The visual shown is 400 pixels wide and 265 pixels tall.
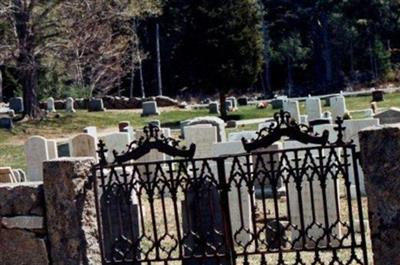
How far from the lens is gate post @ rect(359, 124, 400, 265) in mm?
6531

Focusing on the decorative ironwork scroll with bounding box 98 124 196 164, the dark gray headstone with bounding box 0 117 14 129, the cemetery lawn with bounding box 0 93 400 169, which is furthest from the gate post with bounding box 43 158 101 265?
the dark gray headstone with bounding box 0 117 14 129

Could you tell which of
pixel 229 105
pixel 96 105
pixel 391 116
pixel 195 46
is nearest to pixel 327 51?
pixel 229 105

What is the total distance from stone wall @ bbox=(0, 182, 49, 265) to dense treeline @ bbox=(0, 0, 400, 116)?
2636 cm

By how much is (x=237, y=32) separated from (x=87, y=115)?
695cm

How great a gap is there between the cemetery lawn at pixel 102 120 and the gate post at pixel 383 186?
22.2m

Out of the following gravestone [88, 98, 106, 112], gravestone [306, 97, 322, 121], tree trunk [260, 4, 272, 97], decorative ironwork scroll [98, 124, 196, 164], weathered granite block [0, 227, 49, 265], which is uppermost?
tree trunk [260, 4, 272, 97]

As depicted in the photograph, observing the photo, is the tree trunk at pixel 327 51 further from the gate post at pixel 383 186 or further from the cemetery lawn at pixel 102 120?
the gate post at pixel 383 186

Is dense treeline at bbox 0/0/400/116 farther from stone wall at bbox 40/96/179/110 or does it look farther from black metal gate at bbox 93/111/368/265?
black metal gate at bbox 93/111/368/265

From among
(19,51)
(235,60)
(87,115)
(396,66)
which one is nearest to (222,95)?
(235,60)

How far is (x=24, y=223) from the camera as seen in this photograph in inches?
289

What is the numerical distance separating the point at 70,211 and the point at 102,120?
29.8 m

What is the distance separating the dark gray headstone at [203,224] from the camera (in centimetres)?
741

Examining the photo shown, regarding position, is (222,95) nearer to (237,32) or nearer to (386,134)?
(237,32)

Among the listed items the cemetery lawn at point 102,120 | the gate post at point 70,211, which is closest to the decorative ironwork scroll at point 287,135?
the gate post at point 70,211
